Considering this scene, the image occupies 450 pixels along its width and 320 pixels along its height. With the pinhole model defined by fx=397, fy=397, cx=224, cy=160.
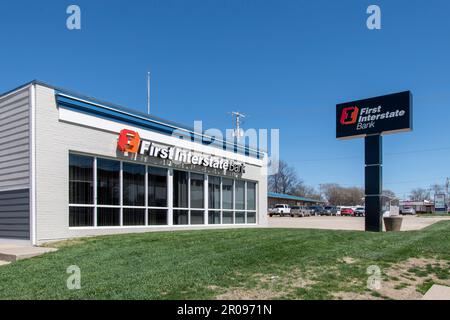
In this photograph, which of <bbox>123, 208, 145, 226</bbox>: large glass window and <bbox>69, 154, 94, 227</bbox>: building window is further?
<bbox>123, 208, 145, 226</bbox>: large glass window

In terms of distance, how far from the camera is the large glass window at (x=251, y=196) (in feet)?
80.8

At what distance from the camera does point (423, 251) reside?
1048 cm

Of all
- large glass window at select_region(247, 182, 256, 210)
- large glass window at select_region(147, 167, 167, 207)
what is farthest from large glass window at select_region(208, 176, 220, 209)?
large glass window at select_region(147, 167, 167, 207)

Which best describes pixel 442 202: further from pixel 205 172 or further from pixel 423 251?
pixel 423 251

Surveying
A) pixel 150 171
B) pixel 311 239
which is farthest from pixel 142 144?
pixel 311 239

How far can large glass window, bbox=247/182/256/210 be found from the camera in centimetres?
2464

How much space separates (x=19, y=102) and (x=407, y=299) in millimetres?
12695

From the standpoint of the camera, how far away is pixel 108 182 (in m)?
15.2

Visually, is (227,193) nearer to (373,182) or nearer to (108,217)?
(373,182)

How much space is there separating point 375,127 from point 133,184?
11.8 metres

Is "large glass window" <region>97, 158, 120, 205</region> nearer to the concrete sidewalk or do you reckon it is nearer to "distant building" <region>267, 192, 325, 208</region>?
the concrete sidewalk

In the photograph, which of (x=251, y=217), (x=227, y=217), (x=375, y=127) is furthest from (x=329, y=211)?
(x=375, y=127)

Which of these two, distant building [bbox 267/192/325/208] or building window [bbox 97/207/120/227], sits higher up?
building window [bbox 97/207/120/227]

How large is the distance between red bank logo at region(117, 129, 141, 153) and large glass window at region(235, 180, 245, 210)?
874cm
